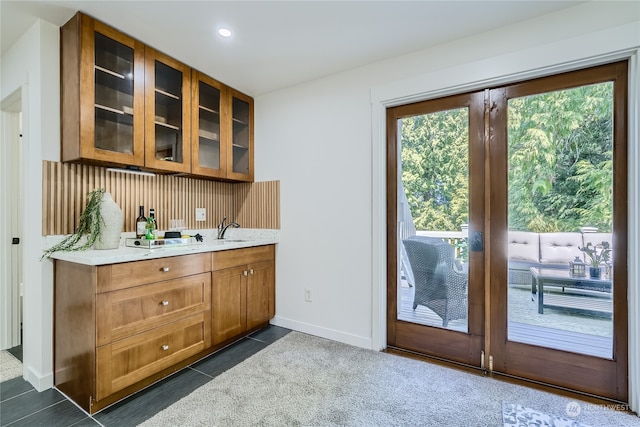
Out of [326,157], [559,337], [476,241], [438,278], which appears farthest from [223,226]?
[559,337]

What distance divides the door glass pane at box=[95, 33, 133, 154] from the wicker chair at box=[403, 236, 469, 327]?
→ 91.0 inches

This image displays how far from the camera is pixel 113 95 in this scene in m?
2.07

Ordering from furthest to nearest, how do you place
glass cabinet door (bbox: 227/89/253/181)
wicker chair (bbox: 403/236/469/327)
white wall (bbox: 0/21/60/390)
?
glass cabinet door (bbox: 227/89/253/181)
wicker chair (bbox: 403/236/469/327)
white wall (bbox: 0/21/60/390)

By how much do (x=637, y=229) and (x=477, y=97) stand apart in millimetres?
1257

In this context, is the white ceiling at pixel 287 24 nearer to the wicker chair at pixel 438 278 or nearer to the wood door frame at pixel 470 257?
the wood door frame at pixel 470 257


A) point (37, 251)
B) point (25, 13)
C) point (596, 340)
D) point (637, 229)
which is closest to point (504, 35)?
point (637, 229)

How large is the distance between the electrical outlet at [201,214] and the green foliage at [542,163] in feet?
7.04

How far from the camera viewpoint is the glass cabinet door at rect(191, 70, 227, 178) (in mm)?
2623

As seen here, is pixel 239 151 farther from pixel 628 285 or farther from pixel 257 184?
pixel 628 285

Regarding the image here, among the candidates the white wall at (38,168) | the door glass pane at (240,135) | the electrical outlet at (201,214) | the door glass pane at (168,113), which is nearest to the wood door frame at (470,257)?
the door glass pane at (240,135)

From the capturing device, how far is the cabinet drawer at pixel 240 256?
7.97ft

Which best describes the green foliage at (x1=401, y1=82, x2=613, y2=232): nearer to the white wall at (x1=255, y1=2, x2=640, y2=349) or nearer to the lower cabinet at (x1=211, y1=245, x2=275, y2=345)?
the white wall at (x1=255, y1=2, x2=640, y2=349)

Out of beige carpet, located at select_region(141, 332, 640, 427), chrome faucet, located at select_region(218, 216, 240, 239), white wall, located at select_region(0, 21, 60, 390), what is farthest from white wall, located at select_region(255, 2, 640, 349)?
white wall, located at select_region(0, 21, 60, 390)

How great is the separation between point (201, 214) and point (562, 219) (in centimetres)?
304
